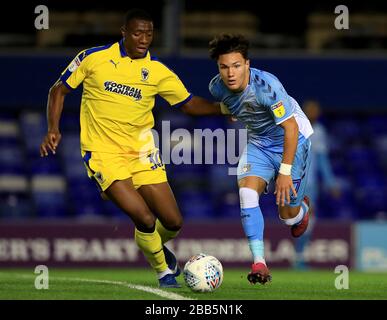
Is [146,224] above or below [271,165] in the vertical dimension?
below

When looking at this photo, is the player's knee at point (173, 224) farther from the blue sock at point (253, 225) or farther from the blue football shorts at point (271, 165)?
the blue sock at point (253, 225)

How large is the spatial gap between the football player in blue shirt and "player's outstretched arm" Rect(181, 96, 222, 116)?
17 centimetres

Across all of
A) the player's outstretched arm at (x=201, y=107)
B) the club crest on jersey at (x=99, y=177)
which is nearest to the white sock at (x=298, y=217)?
the player's outstretched arm at (x=201, y=107)

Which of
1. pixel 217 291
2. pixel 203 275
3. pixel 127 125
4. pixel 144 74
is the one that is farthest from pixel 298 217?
pixel 144 74

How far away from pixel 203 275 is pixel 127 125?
164 centimetres

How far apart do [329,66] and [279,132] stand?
29.2 ft

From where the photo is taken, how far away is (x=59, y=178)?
720 inches

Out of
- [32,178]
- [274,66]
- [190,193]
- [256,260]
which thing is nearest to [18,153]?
[32,178]

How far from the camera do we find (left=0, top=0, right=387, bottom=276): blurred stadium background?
18.0 metres

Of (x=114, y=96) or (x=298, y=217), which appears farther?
(x=298, y=217)

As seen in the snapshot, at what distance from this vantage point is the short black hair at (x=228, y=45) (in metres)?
8.88

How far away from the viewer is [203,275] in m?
8.81

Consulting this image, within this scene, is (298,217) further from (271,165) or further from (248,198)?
(248,198)

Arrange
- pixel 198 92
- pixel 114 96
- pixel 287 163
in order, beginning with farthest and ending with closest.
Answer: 1. pixel 198 92
2. pixel 114 96
3. pixel 287 163
